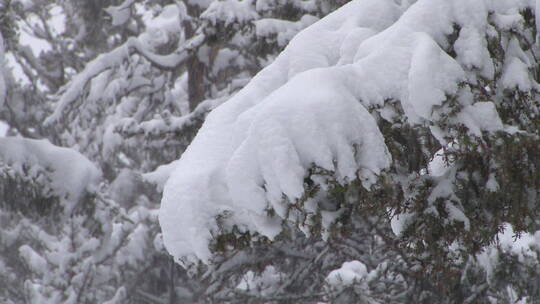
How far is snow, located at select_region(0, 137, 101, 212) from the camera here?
255 inches

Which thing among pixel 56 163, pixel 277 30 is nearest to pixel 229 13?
pixel 277 30

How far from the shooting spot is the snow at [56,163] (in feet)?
21.2

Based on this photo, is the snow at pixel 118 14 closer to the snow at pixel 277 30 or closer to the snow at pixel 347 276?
the snow at pixel 277 30

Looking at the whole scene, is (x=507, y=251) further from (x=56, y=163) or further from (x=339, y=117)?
(x=56, y=163)

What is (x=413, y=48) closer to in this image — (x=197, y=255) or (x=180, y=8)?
(x=197, y=255)

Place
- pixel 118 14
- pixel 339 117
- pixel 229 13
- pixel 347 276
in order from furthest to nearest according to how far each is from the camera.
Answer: pixel 118 14
pixel 229 13
pixel 347 276
pixel 339 117

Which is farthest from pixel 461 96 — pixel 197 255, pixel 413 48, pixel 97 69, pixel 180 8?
pixel 180 8

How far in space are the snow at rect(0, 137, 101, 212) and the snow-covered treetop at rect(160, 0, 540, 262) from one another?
12.4ft

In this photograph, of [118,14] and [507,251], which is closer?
[507,251]

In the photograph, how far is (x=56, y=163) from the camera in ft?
22.0

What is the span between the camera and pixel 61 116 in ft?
25.2

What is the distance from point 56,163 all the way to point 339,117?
190 inches

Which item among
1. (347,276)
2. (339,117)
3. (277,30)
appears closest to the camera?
(339,117)

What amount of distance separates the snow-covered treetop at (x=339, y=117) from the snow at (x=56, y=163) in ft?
12.4
